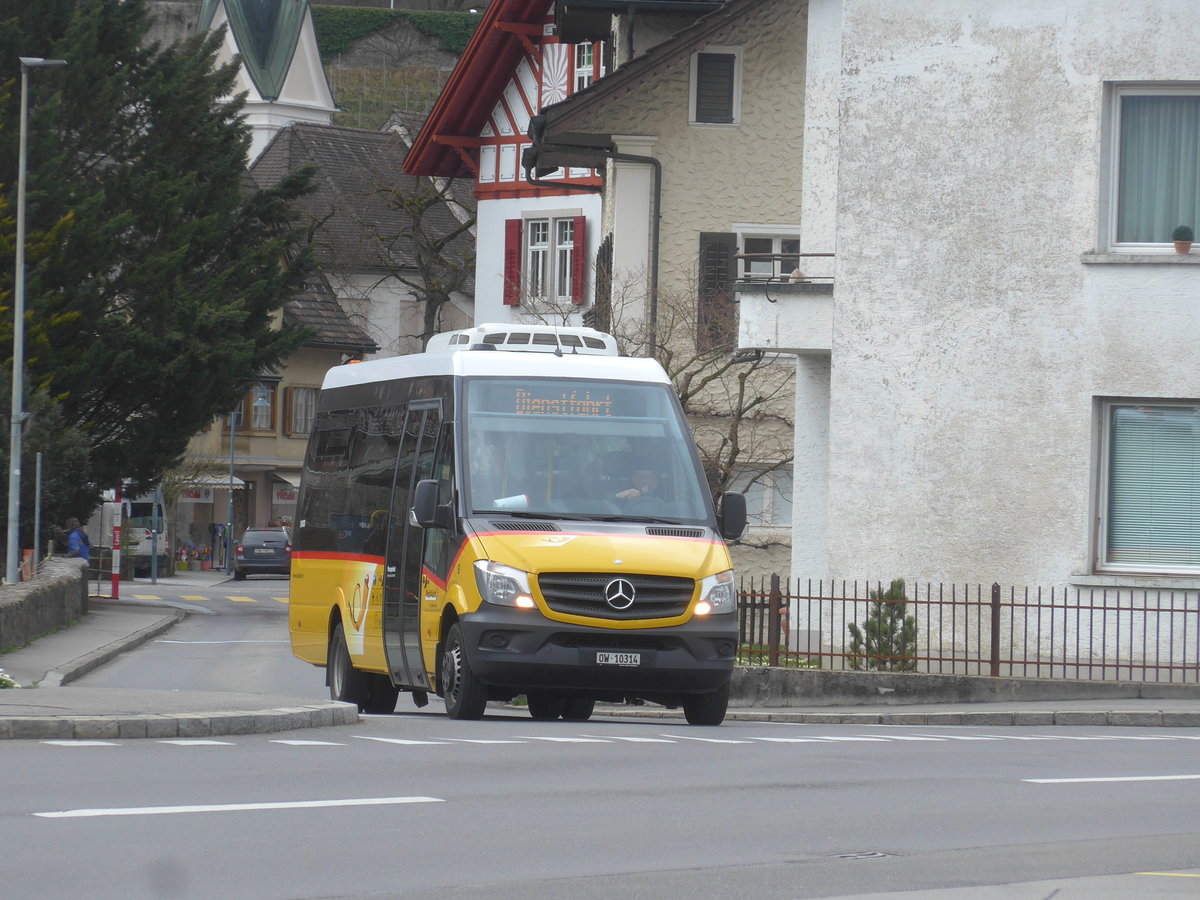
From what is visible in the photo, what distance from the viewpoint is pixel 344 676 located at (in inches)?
746

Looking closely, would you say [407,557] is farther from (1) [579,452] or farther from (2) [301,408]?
(2) [301,408]

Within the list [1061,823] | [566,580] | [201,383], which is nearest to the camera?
[1061,823]

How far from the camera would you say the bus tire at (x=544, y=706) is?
56.6ft

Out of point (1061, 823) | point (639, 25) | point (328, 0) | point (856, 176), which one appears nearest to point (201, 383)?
point (639, 25)

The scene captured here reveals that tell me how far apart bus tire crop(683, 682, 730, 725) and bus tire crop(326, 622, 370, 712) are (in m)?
3.46

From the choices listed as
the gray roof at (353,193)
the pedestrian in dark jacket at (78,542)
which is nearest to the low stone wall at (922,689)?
the pedestrian in dark jacket at (78,542)

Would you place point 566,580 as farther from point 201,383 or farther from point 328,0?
point 328,0

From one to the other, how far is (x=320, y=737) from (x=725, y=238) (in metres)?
22.0

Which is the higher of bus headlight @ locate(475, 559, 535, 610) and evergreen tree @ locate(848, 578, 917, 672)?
bus headlight @ locate(475, 559, 535, 610)

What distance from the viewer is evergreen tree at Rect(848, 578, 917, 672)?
2155 cm

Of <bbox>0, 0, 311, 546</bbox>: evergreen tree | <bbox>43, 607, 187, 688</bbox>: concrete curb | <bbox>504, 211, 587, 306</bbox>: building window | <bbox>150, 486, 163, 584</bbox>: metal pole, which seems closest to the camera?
<bbox>43, 607, 187, 688</bbox>: concrete curb

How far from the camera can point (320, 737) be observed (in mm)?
13891

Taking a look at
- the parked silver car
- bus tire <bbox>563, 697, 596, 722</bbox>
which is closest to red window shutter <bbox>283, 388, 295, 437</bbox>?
the parked silver car

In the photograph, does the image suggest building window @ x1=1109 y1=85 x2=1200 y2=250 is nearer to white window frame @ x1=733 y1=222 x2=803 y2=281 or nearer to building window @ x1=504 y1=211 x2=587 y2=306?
white window frame @ x1=733 y1=222 x2=803 y2=281
